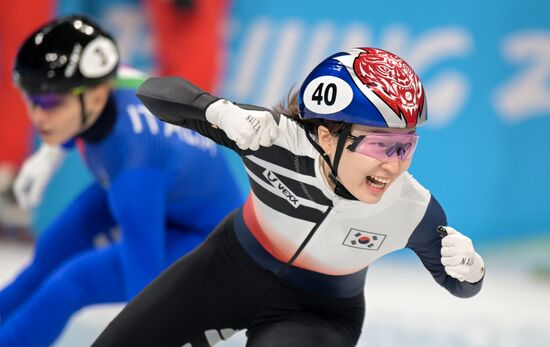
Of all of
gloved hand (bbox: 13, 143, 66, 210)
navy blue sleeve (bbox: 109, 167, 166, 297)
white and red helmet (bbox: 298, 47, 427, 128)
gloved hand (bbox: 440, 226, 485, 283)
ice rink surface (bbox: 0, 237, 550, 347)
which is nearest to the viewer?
white and red helmet (bbox: 298, 47, 427, 128)

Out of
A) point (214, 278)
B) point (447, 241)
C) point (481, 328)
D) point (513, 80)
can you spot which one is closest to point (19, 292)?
point (214, 278)

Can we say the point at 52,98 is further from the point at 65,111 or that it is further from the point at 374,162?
the point at 374,162

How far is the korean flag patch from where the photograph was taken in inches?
129

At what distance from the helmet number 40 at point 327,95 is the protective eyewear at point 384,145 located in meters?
0.13

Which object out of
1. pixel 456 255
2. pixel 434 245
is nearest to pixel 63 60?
pixel 434 245

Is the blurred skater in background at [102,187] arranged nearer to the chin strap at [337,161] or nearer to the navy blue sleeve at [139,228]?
the navy blue sleeve at [139,228]

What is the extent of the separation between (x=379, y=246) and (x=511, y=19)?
4.17 m

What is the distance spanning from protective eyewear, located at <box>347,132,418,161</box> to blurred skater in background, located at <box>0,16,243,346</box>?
139cm

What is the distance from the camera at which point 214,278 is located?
343 centimetres

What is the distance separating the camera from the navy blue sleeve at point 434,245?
3.28 metres

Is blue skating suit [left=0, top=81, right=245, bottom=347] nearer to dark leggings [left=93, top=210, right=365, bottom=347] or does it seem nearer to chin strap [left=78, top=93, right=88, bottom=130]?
chin strap [left=78, top=93, right=88, bottom=130]

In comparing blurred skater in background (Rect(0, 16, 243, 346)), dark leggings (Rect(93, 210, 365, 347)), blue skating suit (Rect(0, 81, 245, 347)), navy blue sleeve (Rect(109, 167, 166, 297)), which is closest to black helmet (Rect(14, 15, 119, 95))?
blurred skater in background (Rect(0, 16, 243, 346))

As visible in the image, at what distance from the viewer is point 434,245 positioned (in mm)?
3311

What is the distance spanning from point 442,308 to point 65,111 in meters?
2.78
